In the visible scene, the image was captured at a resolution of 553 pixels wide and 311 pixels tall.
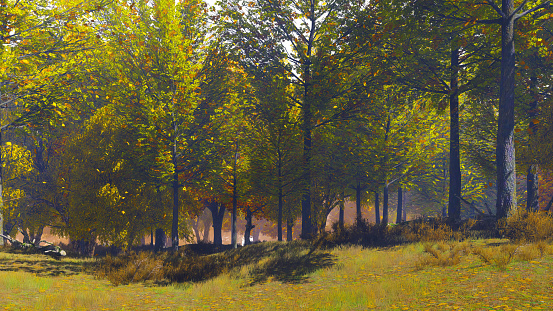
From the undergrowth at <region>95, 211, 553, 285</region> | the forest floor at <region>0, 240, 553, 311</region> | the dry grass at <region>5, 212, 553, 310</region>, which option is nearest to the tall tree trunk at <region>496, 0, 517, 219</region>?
the undergrowth at <region>95, 211, 553, 285</region>

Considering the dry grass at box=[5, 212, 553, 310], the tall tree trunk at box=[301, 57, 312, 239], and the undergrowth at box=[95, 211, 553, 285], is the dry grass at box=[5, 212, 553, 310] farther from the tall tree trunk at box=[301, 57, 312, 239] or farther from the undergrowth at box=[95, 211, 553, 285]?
the tall tree trunk at box=[301, 57, 312, 239]

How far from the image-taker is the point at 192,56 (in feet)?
63.0

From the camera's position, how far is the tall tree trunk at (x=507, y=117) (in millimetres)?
11711

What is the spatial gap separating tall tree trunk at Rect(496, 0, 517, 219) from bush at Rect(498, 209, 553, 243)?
4.51 ft

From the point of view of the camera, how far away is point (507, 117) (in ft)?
38.7

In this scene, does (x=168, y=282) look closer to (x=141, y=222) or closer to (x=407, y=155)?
(x=141, y=222)

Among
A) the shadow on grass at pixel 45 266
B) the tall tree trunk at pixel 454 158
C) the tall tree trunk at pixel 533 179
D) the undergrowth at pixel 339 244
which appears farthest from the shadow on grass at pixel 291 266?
the tall tree trunk at pixel 533 179

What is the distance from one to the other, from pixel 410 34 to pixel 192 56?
1048 cm

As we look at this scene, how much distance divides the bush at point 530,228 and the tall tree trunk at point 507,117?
1.38 meters

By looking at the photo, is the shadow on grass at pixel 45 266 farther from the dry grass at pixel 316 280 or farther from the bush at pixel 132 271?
the bush at pixel 132 271

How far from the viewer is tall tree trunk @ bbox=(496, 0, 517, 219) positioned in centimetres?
1171

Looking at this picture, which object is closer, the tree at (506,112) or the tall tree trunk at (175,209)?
the tree at (506,112)

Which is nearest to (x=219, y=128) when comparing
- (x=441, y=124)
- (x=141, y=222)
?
(x=141, y=222)

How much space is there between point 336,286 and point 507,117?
7.55 m
